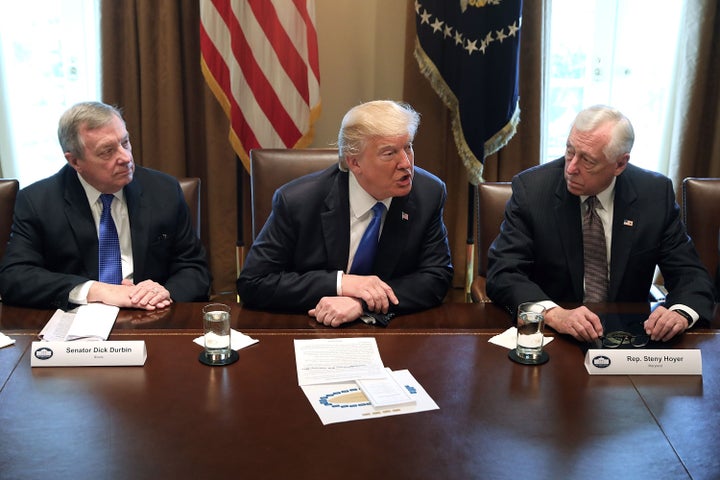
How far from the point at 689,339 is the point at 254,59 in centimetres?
243

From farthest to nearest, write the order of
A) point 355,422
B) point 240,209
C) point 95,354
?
point 240,209 → point 95,354 → point 355,422

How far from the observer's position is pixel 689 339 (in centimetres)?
196

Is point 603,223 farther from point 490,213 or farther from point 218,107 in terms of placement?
point 218,107

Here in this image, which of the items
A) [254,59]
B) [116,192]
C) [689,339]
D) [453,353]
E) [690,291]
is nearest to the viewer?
[453,353]

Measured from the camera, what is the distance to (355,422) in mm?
1481

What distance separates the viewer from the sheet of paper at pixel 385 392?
155 centimetres

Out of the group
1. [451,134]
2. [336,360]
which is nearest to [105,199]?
[336,360]

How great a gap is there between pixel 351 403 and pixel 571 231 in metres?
1.16

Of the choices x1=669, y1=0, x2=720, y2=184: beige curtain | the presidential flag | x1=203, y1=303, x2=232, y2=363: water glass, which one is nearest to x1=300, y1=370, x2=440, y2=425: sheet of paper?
x1=203, y1=303, x2=232, y2=363: water glass

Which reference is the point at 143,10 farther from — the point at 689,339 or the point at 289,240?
the point at 689,339

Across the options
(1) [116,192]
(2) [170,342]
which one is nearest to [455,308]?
(2) [170,342]

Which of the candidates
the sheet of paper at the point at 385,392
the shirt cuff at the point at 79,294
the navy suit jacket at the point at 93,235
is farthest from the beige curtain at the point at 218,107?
the sheet of paper at the point at 385,392

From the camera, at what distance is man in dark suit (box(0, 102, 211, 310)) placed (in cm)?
240

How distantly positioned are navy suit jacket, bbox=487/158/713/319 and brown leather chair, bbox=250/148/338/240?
0.71 m
